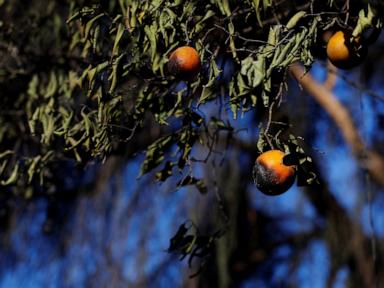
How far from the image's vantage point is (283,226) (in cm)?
359

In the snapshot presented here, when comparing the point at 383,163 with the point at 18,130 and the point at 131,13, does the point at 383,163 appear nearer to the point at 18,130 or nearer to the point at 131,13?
the point at 18,130

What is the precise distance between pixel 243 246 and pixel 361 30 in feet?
7.34

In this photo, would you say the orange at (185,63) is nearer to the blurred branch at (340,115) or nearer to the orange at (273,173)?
the orange at (273,173)

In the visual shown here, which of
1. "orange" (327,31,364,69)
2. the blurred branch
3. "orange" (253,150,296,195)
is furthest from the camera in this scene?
the blurred branch

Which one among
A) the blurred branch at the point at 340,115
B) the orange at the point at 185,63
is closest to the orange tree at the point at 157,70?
the orange at the point at 185,63

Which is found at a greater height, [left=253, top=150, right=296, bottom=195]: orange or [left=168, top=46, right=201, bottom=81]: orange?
[left=168, top=46, right=201, bottom=81]: orange

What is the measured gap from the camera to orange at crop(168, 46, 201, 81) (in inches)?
53.2

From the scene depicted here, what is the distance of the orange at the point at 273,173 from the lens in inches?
51.0

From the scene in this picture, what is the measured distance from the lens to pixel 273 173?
129 cm

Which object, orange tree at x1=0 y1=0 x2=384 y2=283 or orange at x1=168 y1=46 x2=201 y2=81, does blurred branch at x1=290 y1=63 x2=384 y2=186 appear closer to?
orange tree at x1=0 y1=0 x2=384 y2=283

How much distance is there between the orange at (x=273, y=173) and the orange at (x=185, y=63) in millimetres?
164

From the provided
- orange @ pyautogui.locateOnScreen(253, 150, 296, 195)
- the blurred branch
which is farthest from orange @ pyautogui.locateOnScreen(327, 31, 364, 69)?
the blurred branch

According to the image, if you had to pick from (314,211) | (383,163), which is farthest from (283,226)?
(383,163)

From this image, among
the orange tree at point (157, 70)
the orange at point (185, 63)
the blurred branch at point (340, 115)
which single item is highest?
the orange at point (185, 63)
